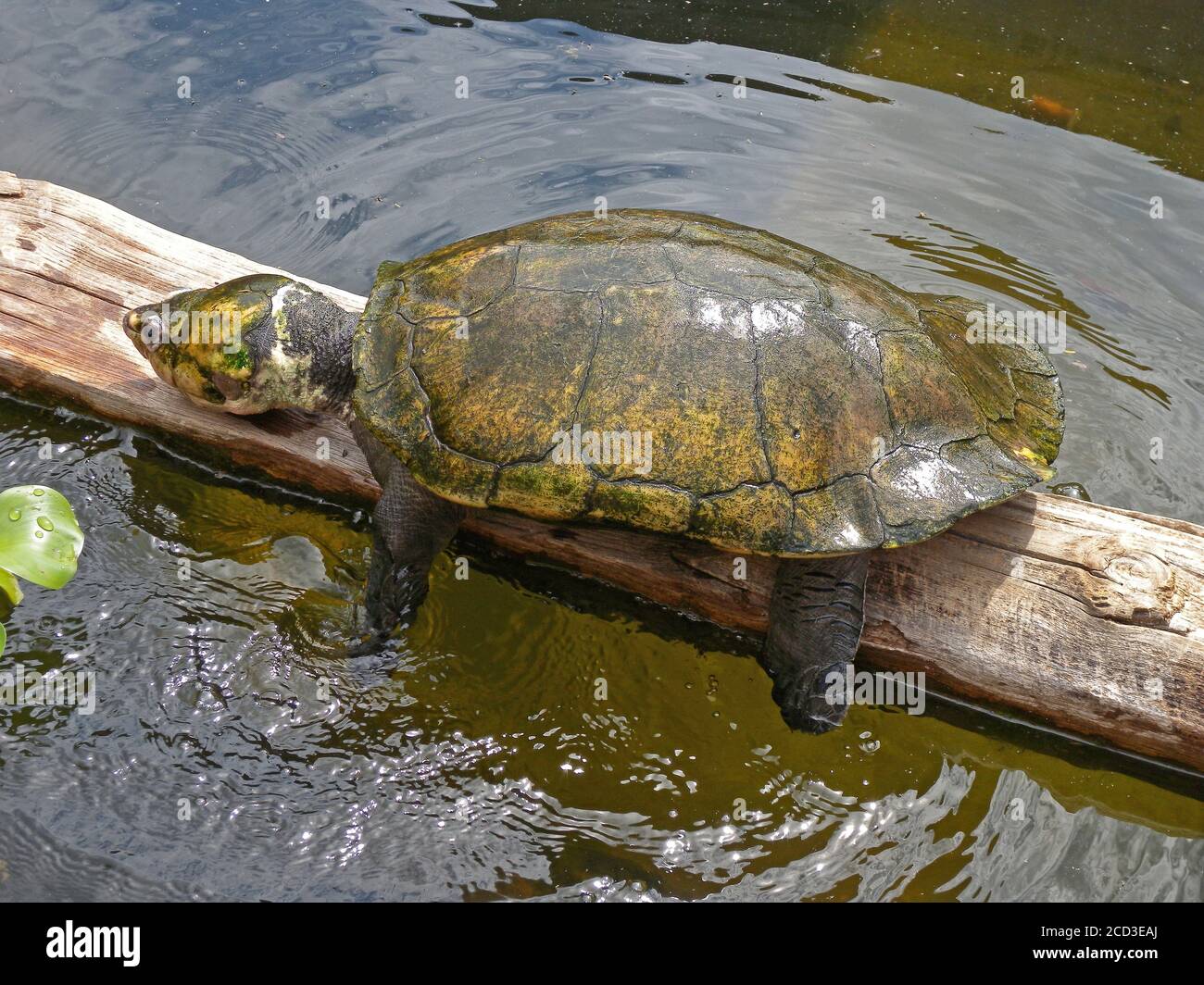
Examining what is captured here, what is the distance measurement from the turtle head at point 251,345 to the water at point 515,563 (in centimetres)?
70

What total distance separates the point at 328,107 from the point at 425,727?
611 cm

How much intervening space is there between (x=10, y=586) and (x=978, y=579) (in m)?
4.35

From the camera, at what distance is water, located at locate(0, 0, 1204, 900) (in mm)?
4105

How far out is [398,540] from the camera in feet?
15.0

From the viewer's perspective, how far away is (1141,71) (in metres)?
9.62

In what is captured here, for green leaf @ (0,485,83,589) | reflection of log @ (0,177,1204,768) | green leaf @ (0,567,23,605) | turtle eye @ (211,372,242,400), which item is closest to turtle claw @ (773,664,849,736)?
reflection of log @ (0,177,1204,768)

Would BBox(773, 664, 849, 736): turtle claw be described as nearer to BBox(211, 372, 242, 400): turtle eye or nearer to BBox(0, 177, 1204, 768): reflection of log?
BBox(0, 177, 1204, 768): reflection of log

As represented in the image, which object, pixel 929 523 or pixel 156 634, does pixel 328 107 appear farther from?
pixel 929 523

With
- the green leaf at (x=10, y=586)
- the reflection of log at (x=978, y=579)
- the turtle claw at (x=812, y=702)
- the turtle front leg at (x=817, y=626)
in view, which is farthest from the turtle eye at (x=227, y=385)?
the turtle claw at (x=812, y=702)

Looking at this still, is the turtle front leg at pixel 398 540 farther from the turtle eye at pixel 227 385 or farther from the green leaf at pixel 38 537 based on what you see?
the green leaf at pixel 38 537

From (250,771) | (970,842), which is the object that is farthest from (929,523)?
(250,771)

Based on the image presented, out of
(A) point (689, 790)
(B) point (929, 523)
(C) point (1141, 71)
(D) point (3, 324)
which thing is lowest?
(A) point (689, 790)

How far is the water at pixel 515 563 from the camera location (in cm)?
411

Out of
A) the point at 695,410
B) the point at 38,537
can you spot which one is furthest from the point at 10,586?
the point at 695,410
